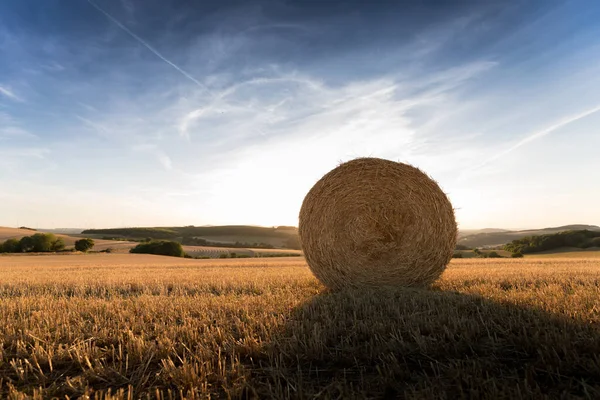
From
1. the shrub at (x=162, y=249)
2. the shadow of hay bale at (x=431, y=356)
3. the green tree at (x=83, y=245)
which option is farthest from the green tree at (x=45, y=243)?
the shadow of hay bale at (x=431, y=356)

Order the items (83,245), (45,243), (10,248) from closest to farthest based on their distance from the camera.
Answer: (10,248), (45,243), (83,245)

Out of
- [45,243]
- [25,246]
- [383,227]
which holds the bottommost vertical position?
[25,246]

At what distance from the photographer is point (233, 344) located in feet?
9.61

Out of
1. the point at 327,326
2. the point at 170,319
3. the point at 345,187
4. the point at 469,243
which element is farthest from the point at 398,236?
the point at 469,243

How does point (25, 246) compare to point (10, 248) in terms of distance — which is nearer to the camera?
point (10, 248)

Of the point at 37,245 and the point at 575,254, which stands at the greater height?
the point at 37,245

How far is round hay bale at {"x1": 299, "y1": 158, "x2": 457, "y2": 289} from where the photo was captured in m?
6.66

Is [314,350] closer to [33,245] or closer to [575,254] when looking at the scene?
[575,254]

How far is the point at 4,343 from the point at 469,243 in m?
54.5

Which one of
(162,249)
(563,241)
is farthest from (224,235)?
(563,241)

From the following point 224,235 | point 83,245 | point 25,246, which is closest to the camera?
point 25,246

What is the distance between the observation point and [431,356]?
267cm

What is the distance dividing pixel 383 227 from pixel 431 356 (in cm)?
420

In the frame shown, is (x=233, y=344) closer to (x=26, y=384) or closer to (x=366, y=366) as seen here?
(x=366, y=366)
